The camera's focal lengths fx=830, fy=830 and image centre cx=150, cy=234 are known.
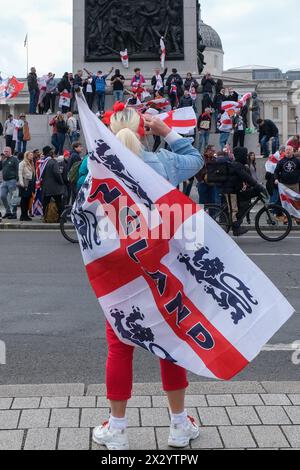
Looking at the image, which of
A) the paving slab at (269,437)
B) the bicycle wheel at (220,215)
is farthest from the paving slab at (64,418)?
the bicycle wheel at (220,215)

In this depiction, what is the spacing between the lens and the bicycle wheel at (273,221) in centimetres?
1380

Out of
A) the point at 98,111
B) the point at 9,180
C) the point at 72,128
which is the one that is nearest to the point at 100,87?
the point at 98,111

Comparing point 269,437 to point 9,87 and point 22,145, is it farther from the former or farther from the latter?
point 9,87

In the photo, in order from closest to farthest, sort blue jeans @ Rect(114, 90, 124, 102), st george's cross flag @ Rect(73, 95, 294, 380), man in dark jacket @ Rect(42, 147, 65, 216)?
st george's cross flag @ Rect(73, 95, 294, 380) → man in dark jacket @ Rect(42, 147, 65, 216) → blue jeans @ Rect(114, 90, 124, 102)

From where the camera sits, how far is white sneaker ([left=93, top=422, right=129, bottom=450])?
3891mm

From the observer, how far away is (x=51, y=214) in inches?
667

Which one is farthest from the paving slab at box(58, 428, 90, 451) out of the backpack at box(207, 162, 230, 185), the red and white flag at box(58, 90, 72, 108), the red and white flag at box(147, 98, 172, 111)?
the red and white flag at box(58, 90, 72, 108)

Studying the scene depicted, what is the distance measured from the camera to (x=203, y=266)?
3.94m

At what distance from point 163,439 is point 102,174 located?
1322mm

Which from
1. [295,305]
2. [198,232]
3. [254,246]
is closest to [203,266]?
[198,232]

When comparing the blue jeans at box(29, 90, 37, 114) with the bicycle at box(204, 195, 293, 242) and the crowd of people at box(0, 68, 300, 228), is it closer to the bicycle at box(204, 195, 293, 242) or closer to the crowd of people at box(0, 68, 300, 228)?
the crowd of people at box(0, 68, 300, 228)

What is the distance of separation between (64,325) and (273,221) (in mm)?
7408

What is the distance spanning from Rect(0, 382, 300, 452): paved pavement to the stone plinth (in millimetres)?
24883
